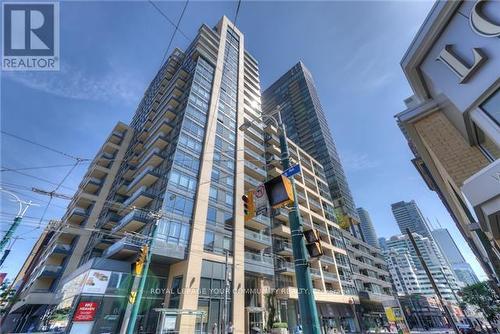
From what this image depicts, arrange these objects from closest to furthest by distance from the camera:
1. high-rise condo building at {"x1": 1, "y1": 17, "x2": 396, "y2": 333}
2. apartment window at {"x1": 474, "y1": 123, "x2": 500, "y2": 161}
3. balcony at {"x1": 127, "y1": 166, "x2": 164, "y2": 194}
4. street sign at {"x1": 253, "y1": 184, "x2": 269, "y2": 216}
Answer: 1. street sign at {"x1": 253, "y1": 184, "x2": 269, "y2": 216}
2. apartment window at {"x1": 474, "y1": 123, "x2": 500, "y2": 161}
3. high-rise condo building at {"x1": 1, "y1": 17, "x2": 396, "y2": 333}
4. balcony at {"x1": 127, "y1": 166, "x2": 164, "y2": 194}

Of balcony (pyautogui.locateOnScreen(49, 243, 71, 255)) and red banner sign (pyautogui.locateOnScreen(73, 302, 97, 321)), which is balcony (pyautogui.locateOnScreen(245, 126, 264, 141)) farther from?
balcony (pyautogui.locateOnScreen(49, 243, 71, 255))

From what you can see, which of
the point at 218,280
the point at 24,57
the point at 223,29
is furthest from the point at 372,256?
the point at 24,57

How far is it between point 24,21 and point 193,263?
65.9 ft

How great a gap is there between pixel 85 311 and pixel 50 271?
1620 centimetres

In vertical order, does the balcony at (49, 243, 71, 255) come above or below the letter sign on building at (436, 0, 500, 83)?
above

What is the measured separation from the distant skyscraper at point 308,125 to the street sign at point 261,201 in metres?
63.1

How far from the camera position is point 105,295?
61.2ft

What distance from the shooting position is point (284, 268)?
1148 inches

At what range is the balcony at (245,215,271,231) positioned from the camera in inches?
1164

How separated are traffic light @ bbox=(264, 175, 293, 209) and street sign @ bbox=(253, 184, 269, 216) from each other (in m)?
0.11

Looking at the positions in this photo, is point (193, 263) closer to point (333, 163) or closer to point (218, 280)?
point (218, 280)

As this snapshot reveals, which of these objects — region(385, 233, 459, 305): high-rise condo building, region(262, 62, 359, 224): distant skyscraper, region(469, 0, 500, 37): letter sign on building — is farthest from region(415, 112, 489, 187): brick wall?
region(385, 233, 459, 305): high-rise condo building

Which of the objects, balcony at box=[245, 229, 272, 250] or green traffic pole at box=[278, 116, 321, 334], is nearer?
green traffic pole at box=[278, 116, 321, 334]

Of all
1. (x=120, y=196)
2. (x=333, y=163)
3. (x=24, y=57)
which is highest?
(x=333, y=163)
